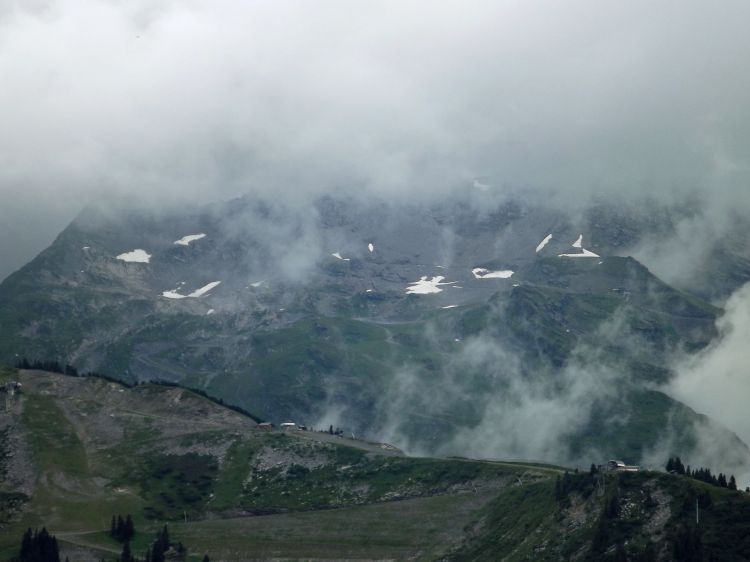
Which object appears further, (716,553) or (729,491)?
(729,491)

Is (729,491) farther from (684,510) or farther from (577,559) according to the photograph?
(577,559)

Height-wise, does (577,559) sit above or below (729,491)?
below

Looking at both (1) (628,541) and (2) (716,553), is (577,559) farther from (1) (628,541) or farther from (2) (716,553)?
(2) (716,553)

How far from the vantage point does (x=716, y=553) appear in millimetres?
179500

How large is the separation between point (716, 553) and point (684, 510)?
16.4 m

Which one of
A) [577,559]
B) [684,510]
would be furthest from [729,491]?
[577,559]

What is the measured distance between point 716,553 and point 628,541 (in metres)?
17.8

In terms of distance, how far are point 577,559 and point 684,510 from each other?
823 inches

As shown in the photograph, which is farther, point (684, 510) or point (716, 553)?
point (684, 510)

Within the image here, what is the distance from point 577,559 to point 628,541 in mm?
9667

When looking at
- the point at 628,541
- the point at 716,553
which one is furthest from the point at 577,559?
the point at 716,553

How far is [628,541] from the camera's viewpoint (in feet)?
634

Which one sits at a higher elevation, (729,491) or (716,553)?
(729,491)

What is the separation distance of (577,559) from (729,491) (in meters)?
30.3
